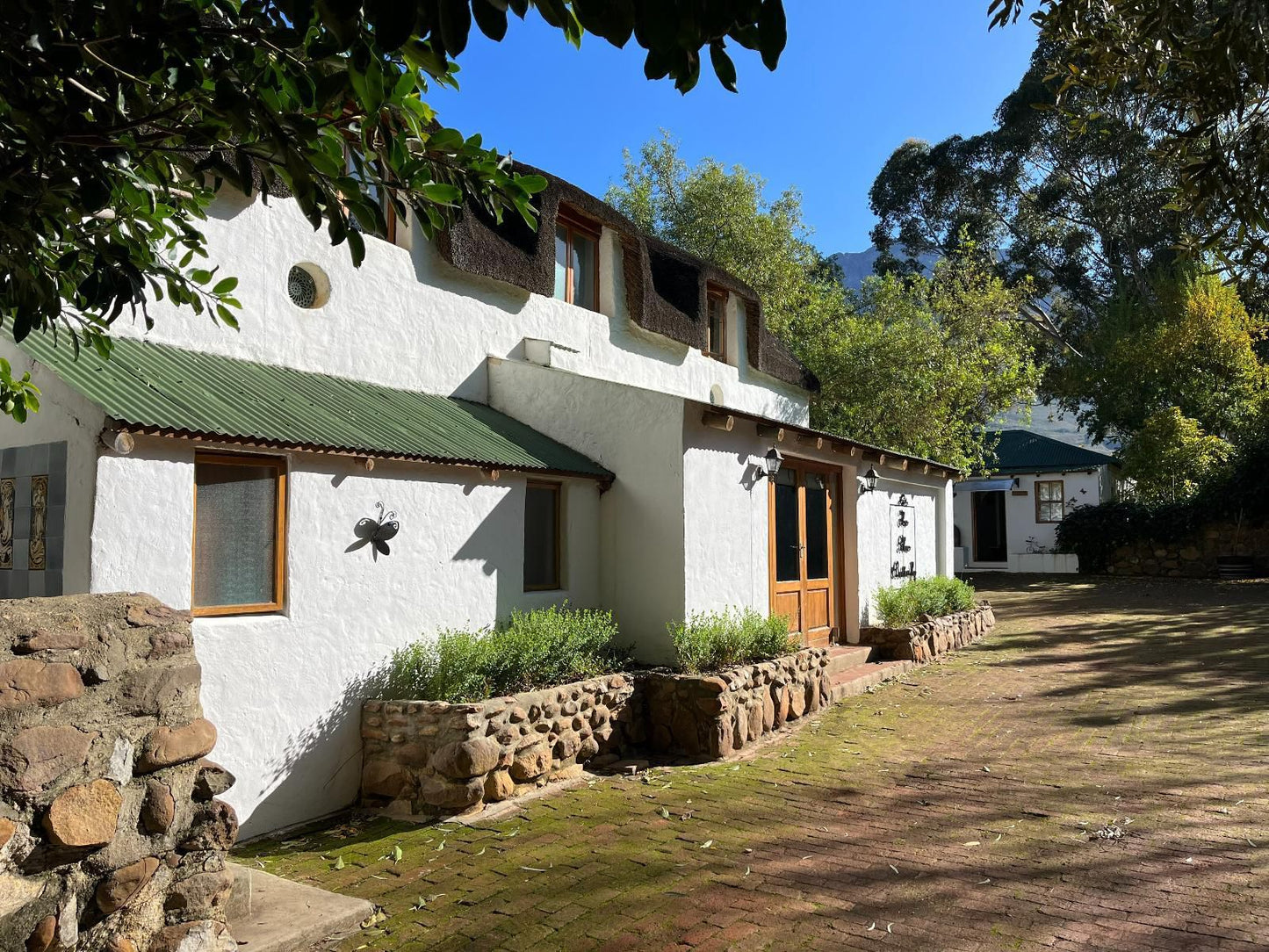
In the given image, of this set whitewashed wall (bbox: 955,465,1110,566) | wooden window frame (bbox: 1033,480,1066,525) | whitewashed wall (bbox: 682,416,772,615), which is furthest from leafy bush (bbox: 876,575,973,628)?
wooden window frame (bbox: 1033,480,1066,525)

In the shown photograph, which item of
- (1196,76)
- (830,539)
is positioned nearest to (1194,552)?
(830,539)

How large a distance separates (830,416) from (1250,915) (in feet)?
50.4

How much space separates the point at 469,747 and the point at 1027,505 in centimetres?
2554

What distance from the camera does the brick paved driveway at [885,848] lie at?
4.38m

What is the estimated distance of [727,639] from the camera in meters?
8.81

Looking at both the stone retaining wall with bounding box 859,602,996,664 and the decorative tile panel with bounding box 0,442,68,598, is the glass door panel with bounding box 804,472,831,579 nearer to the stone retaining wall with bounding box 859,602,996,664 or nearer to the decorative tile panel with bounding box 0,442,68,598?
the stone retaining wall with bounding box 859,602,996,664

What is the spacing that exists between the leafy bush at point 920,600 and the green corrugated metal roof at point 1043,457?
12.1 metres

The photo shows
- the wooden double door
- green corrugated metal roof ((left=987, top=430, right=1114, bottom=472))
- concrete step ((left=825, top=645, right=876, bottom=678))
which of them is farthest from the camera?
green corrugated metal roof ((left=987, top=430, right=1114, bottom=472))

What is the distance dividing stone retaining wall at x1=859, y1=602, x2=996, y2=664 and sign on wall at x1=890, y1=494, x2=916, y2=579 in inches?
38.9

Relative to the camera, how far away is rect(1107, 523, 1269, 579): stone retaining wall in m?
23.1

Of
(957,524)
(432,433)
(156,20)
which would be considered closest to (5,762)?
(156,20)

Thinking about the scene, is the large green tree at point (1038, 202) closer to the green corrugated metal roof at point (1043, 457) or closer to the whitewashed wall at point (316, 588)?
the green corrugated metal roof at point (1043, 457)

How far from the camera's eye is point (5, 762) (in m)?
2.98

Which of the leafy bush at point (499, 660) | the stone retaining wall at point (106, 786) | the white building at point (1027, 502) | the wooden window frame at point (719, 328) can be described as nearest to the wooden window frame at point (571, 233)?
the wooden window frame at point (719, 328)
